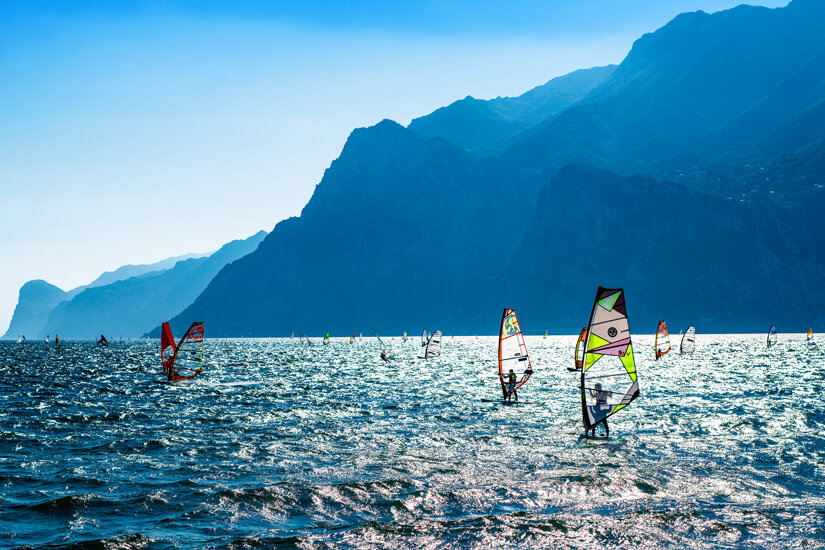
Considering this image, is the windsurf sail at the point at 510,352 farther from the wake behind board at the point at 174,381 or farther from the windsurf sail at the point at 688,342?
the windsurf sail at the point at 688,342

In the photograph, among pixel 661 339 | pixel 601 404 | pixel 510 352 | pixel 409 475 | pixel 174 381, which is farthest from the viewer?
pixel 661 339

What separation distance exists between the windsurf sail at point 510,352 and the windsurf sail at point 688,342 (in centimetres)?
7089

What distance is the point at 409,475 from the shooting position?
68.9ft

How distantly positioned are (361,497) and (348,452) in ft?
22.1

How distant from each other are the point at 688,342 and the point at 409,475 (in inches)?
3847

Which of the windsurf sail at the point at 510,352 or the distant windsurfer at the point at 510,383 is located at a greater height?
the windsurf sail at the point at 510,352

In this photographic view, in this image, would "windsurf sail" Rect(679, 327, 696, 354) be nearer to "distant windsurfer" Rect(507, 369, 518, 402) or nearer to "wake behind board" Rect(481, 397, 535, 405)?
"wake behind board" Rect(481, 397, 535, 405)

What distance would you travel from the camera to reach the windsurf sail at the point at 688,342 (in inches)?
4099

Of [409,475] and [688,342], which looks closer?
[409,475]

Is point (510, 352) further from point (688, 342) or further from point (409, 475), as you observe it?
point (688, 342)

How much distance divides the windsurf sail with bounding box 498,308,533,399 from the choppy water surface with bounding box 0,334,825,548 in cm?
183

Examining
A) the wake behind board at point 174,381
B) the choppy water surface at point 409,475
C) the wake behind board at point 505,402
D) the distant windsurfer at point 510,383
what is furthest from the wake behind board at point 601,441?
the wake behind board at point 174,381

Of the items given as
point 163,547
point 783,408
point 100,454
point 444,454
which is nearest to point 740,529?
point 444,454

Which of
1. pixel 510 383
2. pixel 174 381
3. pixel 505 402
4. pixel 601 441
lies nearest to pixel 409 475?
pixel 601 441
